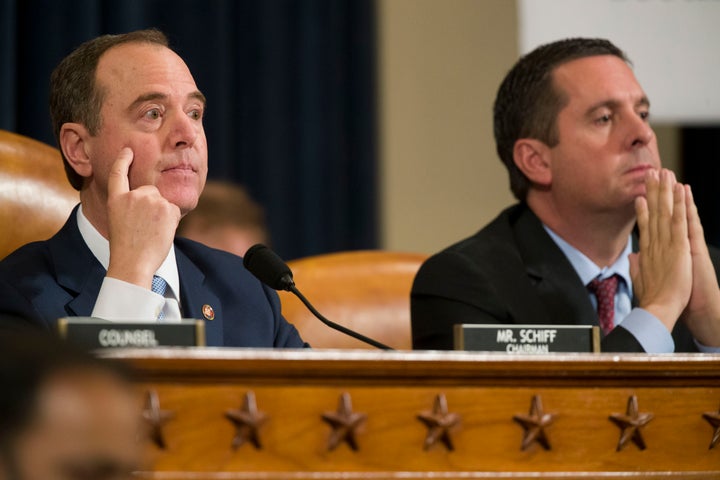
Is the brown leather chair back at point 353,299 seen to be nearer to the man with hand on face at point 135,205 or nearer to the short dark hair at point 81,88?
the man with hand on face at point 135,205

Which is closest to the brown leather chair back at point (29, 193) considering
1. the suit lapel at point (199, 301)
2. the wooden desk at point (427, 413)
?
the suit lapel at point (199, 301)

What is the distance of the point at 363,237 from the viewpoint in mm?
3953

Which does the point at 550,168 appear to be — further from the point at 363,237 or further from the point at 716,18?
the point at 363,237

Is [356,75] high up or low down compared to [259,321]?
up

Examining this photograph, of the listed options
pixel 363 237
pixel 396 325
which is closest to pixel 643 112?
pixel 396 325

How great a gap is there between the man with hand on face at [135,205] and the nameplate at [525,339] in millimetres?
511

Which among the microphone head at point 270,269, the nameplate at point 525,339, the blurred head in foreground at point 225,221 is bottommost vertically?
the nameplate at point 525,339

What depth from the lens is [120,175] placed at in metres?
1.90

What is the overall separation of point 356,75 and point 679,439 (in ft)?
8.66

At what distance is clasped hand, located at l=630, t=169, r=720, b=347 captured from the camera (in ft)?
7.08

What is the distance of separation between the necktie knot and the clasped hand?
92 millimetres

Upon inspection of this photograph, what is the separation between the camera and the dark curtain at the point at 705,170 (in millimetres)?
4297

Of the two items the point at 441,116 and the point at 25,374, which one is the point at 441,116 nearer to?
the point at 441,116

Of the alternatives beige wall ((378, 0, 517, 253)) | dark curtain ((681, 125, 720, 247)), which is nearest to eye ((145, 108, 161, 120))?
beige wall ((378, 0, 517, 253))
